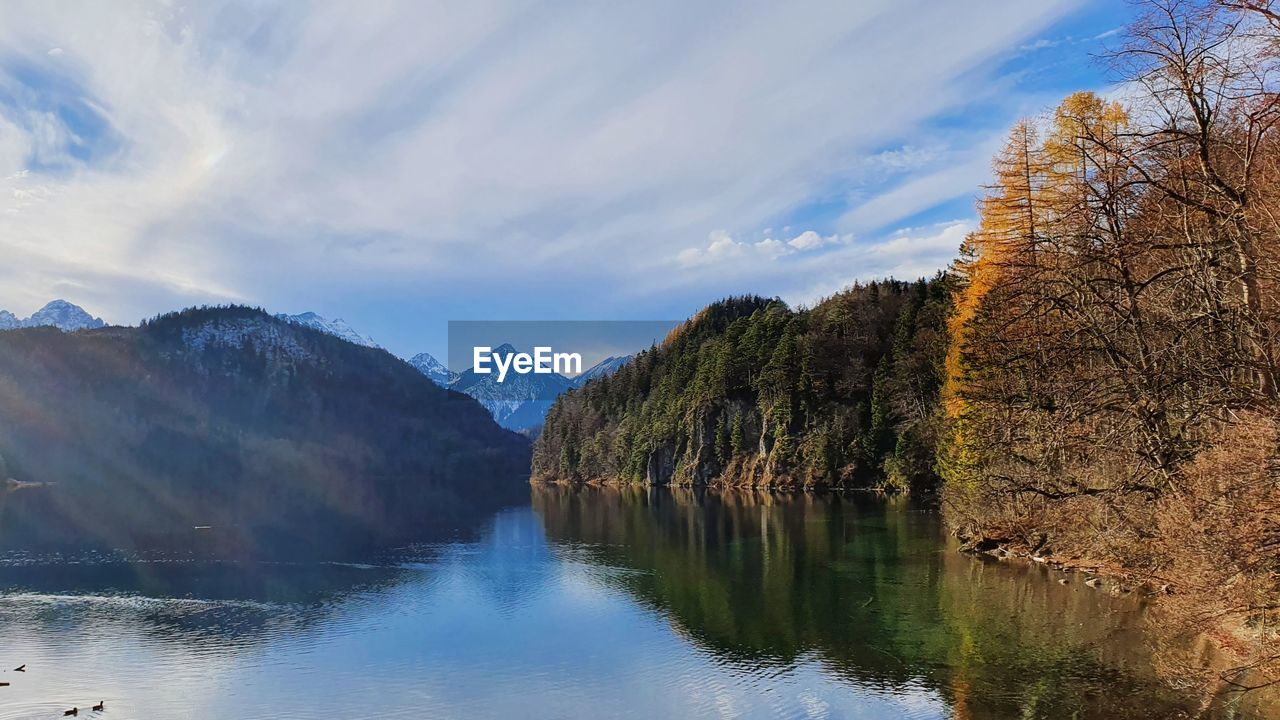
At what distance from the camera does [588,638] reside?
3047 cm

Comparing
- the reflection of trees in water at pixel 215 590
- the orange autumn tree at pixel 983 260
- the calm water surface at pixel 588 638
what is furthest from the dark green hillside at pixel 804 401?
the reflection of trees in water at pixel 215 590

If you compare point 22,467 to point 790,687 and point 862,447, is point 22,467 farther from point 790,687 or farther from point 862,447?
point 790,687

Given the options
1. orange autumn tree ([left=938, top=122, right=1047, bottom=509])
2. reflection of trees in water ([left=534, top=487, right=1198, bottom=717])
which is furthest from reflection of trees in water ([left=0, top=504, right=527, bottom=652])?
orange autumn tree ([left=938, top=122, right=1047, bottom=509])

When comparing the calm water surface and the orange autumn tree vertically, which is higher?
the orange autumn tree

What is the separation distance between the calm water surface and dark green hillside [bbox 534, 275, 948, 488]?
37133mm

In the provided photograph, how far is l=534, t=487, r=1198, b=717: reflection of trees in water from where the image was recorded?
69.6 feet

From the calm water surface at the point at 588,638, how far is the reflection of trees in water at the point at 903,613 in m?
0.12

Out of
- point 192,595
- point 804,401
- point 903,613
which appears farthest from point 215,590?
point 804,401

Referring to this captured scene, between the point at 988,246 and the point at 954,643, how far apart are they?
88.7 feet

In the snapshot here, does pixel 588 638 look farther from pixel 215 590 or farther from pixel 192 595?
pixel 215 590

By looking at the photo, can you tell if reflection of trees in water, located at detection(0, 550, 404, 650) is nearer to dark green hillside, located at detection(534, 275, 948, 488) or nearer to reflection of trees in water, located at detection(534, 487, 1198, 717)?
reflection of trees in water, located at detection(534, 487, 1198, 717)

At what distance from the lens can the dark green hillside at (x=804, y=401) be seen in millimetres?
90812

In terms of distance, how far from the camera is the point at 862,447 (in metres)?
102

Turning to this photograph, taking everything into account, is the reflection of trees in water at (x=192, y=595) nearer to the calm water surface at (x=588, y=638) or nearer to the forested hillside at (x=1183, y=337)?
the calm water surface at (x=588, y=638)
